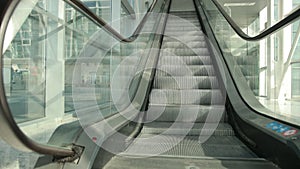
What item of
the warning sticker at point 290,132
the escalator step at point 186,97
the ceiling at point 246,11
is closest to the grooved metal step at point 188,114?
the escalator step at point 186,97

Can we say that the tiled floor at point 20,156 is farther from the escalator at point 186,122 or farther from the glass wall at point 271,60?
the glass wall at point 271,60

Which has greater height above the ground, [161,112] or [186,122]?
[161,112]

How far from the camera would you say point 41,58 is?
13.7 feet

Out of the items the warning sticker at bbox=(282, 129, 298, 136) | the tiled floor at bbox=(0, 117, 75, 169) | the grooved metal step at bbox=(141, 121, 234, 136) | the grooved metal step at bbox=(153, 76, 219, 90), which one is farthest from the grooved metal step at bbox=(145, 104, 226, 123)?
the tiled floor at bbox=(0, 117, 75, 169)

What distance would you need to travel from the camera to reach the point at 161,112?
367 centimetres

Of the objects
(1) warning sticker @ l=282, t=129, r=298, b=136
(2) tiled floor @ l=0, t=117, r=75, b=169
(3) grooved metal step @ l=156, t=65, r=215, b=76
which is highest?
(3) grooved metal step @ l=156, t=65, r=215, b=76

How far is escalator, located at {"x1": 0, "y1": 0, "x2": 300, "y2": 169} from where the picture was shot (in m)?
1.85

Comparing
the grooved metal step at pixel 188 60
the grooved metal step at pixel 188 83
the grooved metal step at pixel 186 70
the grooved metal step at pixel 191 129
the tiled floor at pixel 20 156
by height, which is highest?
the grooved metal step at pixel 188 60

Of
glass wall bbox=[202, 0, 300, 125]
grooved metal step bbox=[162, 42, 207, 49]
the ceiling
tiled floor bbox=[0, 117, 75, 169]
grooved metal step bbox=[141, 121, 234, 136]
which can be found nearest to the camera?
tiled floor bbox=[0, 117, 75, 169]

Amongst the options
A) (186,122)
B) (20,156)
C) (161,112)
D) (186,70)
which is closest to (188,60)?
(186,70)

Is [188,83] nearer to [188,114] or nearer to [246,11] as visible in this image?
[188,114]

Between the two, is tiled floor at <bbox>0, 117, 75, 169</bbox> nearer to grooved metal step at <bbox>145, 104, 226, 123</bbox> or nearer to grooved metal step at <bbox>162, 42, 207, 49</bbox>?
grooved metal step at <bbox>145, 104, 226, 123</bbox>

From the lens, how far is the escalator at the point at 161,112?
1848mm

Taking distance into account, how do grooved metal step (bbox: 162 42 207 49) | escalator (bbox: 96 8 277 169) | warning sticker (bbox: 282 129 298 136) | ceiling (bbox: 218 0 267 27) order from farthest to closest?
ceiling (bbox: 218 0 267 27) → grooved metal step (bbox: 162 42 207 49) → escalator (bbox: 96 8 277 169) → warning sticker (bbox: 282 129 298 136)
